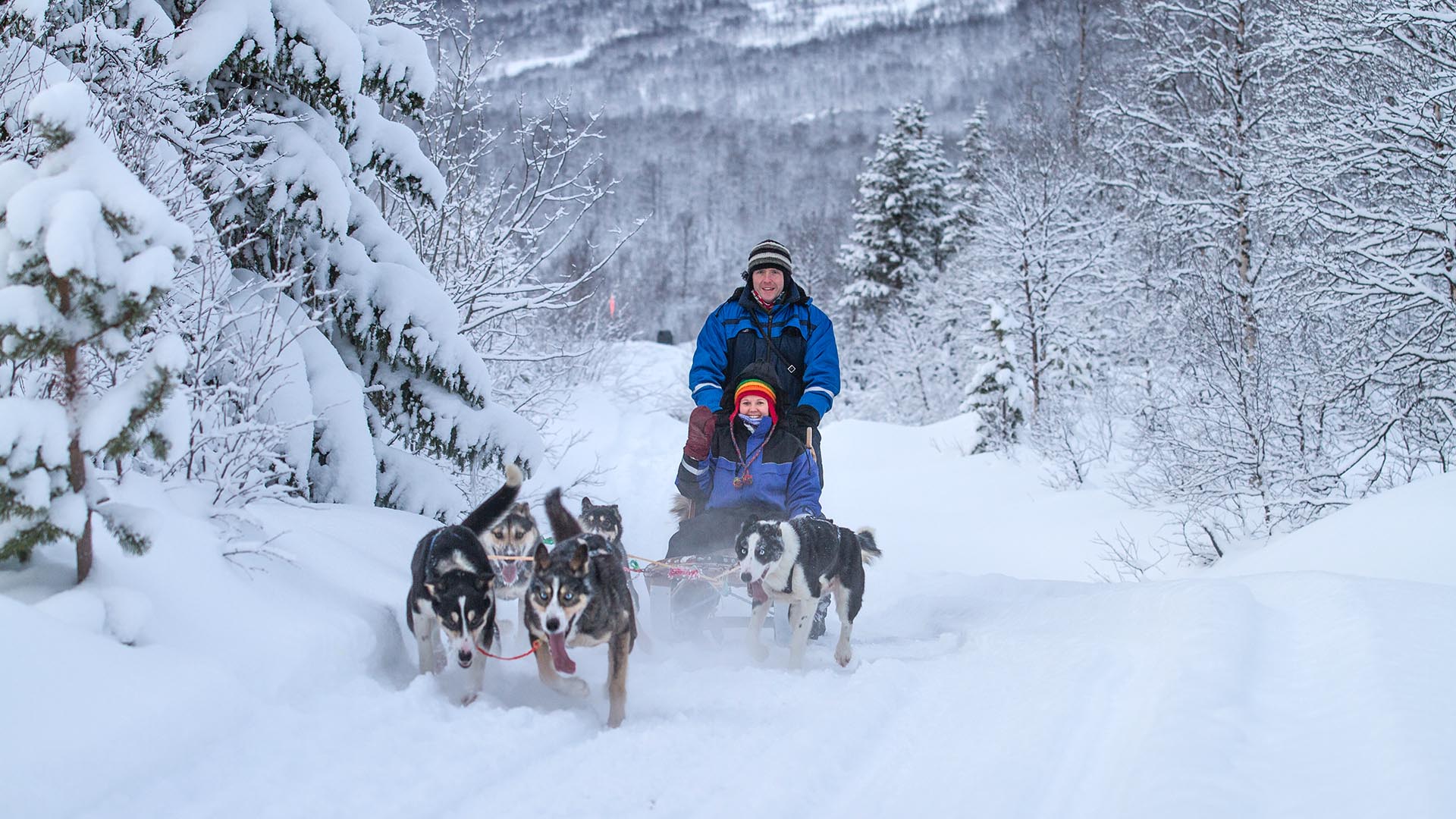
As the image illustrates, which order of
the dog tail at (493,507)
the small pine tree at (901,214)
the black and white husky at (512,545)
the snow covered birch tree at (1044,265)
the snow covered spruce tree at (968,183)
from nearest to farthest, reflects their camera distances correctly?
the dog tail at (493,507)
the black and white husky at (512,545)
the snow covered birch tree at (1044,265)
the snow covered spruce tree at (968,183)
the small pine tree at (901,214)

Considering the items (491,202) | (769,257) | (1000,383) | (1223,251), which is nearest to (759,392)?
(769,257)

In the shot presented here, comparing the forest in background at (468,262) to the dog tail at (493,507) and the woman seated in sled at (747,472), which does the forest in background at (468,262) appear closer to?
the dog tail at (493,507)

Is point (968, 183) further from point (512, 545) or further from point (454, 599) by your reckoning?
point (454, 599)

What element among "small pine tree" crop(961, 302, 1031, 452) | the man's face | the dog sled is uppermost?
the man's face

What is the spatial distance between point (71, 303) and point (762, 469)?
4.30 metres

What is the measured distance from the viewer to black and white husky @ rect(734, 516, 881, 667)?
5.16 metres

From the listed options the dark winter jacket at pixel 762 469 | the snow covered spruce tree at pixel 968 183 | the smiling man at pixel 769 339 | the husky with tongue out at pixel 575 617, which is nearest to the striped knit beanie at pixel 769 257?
the smiling man at pixel 769 339

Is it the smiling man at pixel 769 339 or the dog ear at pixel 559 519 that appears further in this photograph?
the smiling man at pixel 769 339

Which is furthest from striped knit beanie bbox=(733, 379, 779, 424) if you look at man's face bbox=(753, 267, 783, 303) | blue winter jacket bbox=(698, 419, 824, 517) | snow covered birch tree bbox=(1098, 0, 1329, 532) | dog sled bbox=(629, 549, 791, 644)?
snow covered birch tree bbox=(1098, 0, 1329, 532)

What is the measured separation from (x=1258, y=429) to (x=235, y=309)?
380 inches

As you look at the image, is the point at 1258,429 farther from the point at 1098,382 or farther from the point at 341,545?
the point at 341,545

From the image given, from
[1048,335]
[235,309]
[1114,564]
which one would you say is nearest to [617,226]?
[235,309]

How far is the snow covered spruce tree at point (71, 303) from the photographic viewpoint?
2.70 metres

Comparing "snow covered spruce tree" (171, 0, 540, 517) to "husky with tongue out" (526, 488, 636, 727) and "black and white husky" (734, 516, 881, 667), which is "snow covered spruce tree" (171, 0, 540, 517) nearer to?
"husky with tongue out" (526, 488, 636, 727)
